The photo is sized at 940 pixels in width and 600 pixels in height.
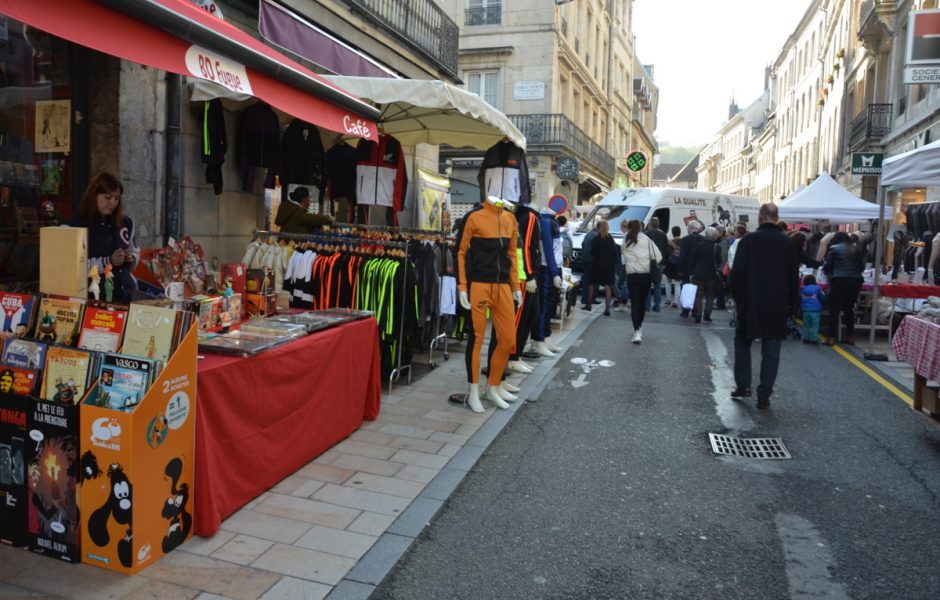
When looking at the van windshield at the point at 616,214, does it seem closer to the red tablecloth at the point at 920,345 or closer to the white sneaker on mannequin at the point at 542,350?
the white sneaker on mannequin at the point at 542,350

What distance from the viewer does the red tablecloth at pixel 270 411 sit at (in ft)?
11.9

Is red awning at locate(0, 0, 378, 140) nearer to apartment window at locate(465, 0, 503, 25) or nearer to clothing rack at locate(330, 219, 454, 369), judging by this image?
clothing rack at locate(330, 219, 454, 369)

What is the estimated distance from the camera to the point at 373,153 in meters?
9.35

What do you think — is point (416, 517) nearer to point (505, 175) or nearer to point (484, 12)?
point (505, 175)

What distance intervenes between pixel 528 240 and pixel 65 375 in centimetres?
518

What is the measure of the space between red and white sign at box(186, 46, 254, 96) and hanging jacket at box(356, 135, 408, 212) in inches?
191

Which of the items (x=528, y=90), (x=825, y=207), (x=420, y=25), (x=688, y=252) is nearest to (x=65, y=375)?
(x=420, y=25)

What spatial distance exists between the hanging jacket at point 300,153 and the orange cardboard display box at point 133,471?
515cm

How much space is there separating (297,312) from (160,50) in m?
2.42

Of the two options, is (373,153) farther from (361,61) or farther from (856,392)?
(856,392)

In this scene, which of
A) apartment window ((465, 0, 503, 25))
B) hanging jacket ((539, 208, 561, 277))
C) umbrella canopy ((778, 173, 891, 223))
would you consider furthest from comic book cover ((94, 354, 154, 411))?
apartment window ((465, 0, 503, 25))

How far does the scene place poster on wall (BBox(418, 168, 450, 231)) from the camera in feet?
42.6


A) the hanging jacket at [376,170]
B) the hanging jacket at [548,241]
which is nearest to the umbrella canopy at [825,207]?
the hanging jacket at [548,241]

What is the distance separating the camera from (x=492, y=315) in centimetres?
631
